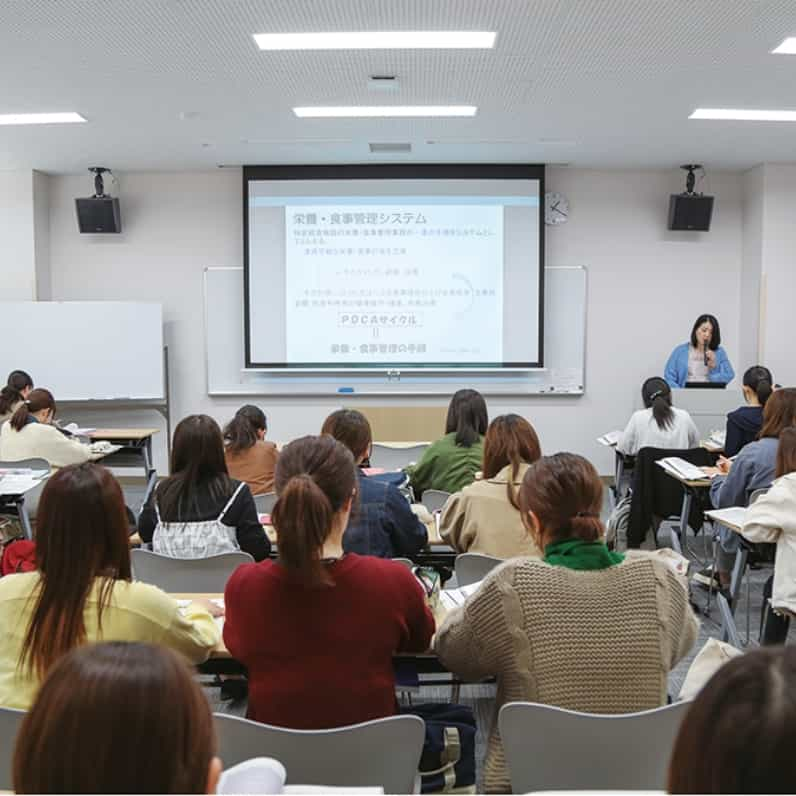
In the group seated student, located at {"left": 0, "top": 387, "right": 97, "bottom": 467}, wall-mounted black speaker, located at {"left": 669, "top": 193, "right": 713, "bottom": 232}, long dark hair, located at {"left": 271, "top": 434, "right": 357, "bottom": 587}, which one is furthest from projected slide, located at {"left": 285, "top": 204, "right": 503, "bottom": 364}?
long dark hair, located at {"left": 271, "top": 434, "right": 357, "bottom": 587}

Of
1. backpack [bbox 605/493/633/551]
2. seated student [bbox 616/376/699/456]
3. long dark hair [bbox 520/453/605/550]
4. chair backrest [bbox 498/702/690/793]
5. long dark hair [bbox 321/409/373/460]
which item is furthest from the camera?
seated student [bbox 616/376/699/456]

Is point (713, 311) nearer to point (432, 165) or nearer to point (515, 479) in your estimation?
point (432, 165)

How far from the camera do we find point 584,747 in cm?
169

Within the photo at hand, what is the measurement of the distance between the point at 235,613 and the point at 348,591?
0.27 metres

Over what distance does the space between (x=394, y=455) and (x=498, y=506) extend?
3031 mm

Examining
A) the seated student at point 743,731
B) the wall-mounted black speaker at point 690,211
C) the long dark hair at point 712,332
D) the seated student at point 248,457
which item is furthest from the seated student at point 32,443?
the wall-mounted black speaker at point 690,211

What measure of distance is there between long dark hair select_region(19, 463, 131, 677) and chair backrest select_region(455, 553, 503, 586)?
131 centimetres

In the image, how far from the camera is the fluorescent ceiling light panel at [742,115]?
595cm

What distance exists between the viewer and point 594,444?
825cm

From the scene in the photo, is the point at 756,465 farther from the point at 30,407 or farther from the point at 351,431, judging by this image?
the point at 30,407

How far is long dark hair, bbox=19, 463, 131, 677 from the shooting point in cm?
175

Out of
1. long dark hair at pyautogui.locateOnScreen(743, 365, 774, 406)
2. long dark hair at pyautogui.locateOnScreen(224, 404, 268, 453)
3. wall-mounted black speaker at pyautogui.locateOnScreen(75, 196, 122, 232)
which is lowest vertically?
long dark hair at pyautogui.locateOnScreen(224, 404, 268, 453)

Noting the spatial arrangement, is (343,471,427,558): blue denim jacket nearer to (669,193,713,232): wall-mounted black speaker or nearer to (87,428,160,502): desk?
→ (87,428,160,502): desk

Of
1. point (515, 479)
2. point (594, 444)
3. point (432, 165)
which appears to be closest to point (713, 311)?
point (594, 444)
